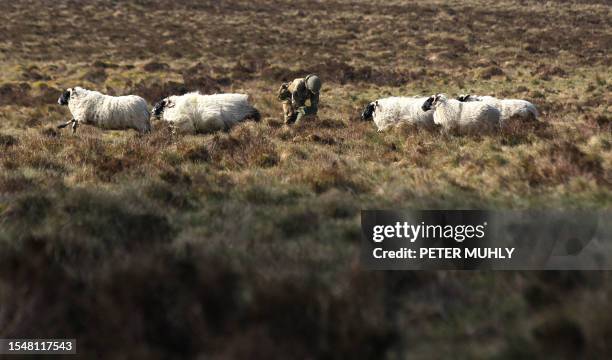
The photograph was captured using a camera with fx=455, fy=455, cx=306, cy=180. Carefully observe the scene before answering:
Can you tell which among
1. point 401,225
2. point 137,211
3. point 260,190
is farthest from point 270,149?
point 401,225

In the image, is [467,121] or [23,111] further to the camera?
[23,111]

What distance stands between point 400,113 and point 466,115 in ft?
6.25

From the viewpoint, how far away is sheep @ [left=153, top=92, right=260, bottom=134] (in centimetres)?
1177

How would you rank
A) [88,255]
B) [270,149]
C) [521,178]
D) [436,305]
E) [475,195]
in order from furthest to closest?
[270,149], [521,178], [475,195], [88,255], [436,305]

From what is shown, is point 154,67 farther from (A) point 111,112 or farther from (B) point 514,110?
(B) point 514,110

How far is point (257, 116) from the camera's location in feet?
42.4

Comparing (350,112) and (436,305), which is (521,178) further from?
(350,112)


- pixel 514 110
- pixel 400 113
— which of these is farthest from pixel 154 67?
pixel 514 110

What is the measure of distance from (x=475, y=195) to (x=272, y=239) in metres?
2.90

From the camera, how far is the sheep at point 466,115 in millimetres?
10164

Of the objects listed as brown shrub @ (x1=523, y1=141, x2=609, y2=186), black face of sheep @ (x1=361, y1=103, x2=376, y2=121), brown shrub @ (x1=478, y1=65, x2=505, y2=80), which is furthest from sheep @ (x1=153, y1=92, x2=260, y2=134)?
brown shrub @ (x1=478, y1=65, x2=505, y2=80)

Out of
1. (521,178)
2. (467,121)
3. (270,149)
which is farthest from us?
(467,121)

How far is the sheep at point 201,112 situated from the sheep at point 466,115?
523 centimetres

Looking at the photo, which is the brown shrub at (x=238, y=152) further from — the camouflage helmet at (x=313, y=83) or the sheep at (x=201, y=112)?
the camouflage helmet at (x=313, y=83)
